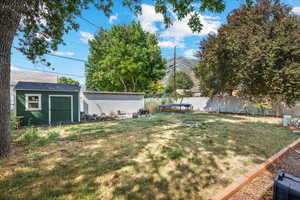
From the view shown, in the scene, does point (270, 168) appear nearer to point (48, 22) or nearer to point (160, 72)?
point (48, 22)

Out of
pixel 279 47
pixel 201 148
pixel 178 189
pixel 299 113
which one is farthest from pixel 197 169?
pixel 299 113

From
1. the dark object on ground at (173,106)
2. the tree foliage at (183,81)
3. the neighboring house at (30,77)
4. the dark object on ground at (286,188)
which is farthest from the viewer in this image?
the tree foliage at (183,81)

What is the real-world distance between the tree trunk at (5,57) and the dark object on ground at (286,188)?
4.15 metres

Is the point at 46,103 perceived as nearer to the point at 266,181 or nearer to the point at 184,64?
the point at 266,181

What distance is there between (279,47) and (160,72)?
11081mm

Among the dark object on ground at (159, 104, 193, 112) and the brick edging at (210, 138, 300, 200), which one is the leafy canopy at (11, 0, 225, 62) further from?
the dark object on ground at (159, 104, 193, 112)

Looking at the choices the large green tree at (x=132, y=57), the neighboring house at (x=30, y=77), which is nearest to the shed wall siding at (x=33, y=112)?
the large green tree at (x=132, y=57)

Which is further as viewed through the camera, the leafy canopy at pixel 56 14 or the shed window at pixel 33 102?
the shed window at pixel 33 102

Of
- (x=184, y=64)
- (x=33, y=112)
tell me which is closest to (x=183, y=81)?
(x=184, y=64)

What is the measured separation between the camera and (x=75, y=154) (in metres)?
2.86

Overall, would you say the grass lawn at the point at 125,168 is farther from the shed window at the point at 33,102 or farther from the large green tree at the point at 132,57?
the large green tree at the point at 132,57

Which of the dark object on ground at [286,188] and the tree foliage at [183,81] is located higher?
the tree foliage at [183,81]

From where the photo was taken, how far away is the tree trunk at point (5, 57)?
2.43m

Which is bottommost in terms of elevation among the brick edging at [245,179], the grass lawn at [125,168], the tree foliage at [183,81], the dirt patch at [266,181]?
the dirt patch at [266,181]
